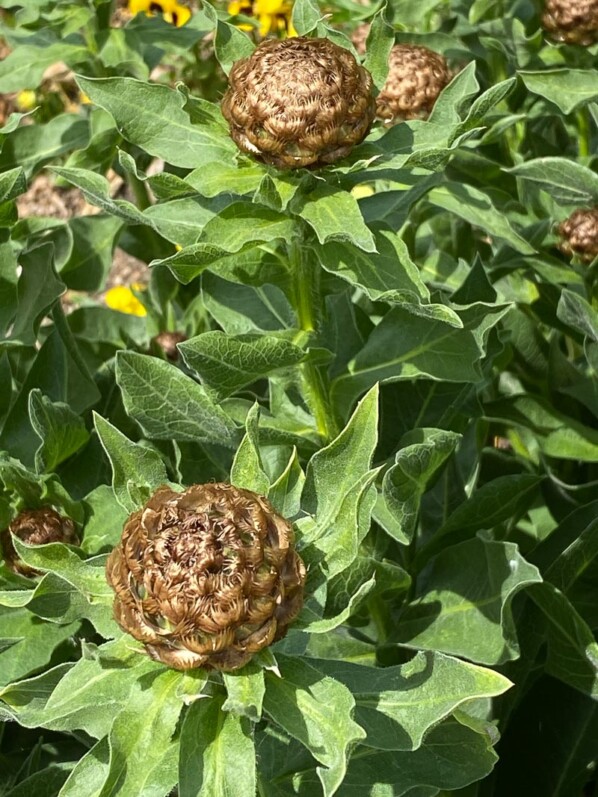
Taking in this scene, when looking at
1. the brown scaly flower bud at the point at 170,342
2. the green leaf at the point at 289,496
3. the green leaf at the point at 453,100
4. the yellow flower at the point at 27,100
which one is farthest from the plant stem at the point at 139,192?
the yellow flower at the point at 27,100

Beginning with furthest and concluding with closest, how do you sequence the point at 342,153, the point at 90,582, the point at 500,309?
the point at 500,309 → the point at 342,153 → the point at 90,582

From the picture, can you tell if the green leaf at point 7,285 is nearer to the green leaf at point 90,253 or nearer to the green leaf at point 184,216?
the green leaf at point 184,216

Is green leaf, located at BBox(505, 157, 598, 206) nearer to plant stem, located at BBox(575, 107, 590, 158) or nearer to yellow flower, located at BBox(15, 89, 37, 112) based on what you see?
plant stem, located at BBox(575, 107, 590, 158)

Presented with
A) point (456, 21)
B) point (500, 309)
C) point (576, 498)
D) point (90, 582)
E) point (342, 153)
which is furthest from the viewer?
point (456, 21)

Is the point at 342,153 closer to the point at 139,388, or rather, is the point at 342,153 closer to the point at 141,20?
the point at 139,388

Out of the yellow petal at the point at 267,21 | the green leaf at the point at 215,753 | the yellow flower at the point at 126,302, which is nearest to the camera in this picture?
the green leaf at the point at 215,753

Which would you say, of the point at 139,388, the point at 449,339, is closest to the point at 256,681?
the point at 139,388

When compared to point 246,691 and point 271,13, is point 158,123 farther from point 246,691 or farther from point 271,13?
point 271,13

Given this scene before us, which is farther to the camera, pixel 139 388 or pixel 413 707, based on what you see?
pixel 139 388
